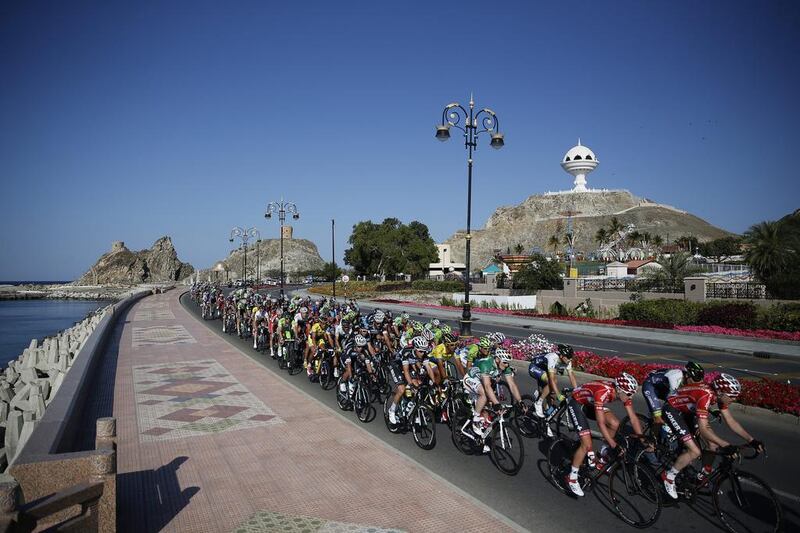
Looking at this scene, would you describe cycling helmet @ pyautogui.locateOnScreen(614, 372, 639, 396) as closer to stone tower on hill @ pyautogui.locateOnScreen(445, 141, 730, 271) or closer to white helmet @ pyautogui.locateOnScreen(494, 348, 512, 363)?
white helmet @ pyautogui.locateOnScreen(494, 348, 512, 363)

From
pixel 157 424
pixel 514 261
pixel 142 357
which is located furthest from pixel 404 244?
pixel 157 424

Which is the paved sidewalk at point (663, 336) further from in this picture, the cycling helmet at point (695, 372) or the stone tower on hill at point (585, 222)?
the stone tower on hill at point (585, 222)

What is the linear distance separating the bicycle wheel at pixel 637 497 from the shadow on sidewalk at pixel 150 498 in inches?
207

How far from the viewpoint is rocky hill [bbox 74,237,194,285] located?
6890 inches

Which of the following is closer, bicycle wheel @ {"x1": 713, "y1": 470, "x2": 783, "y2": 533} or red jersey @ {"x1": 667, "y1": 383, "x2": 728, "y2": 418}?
bicycle wheel @ {"x1": 713, "y1": 470, "x2": 783, "y2": 533}

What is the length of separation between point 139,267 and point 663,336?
588 ft

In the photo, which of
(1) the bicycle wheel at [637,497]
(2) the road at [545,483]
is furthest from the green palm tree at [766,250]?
(1) the bicycle wheel at [637,497]

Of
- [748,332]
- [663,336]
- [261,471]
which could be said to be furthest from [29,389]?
[748,332]

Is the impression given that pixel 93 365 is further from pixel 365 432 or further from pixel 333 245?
pixel 333 245

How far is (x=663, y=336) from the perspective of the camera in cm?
2370

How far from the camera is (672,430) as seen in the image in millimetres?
6656

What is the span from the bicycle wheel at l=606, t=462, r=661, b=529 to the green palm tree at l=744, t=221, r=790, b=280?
31.7 metres

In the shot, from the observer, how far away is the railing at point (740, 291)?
27.5 m

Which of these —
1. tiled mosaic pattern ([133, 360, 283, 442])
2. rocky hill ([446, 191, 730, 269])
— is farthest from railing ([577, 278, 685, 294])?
rocky hill ([446, 191, 730, 269])
